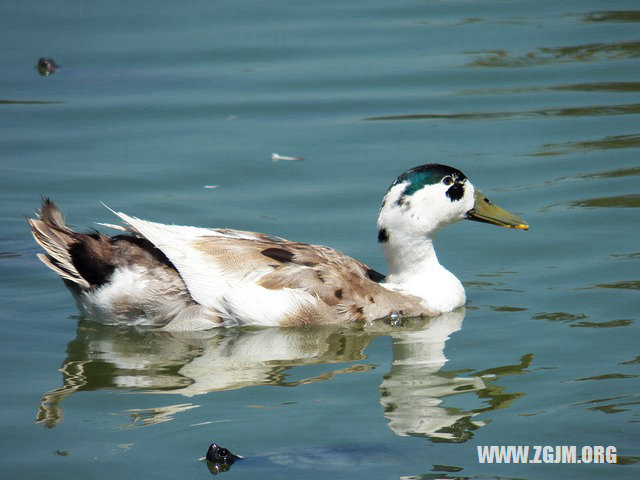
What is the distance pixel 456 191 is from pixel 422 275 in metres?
0.69

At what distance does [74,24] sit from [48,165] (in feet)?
14.9

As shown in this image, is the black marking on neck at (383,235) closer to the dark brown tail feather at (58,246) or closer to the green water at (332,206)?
the green water at (332,206)

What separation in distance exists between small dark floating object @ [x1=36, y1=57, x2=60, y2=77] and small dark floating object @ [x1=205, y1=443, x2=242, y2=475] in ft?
28.2

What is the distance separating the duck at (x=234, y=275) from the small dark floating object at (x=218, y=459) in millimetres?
2243

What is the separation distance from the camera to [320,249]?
28.6 ft

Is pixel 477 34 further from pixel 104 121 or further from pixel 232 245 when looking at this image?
pixel 232 245

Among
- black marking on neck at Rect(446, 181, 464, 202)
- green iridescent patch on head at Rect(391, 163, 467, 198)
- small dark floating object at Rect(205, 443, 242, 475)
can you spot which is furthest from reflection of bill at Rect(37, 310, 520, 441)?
green iridescent patch on head at Rect(391, 163, 467, 198)

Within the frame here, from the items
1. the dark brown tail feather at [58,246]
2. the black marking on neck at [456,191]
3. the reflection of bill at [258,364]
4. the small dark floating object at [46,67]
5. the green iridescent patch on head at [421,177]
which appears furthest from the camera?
the small dark floating object at [46,67]

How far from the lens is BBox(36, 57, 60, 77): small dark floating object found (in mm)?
13823

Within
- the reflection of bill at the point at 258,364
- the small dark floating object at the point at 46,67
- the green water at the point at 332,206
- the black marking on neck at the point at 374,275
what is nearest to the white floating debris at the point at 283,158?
the green water at the point at 332,206

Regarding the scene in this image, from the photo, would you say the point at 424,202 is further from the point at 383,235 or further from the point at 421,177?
the point at 383,235

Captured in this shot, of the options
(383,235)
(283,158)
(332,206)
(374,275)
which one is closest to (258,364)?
(374,275)

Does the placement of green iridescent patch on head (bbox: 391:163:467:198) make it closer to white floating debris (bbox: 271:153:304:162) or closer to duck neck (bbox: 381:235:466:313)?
duck neck (bbox: 381:235:466:313)

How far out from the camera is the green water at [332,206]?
662cm
